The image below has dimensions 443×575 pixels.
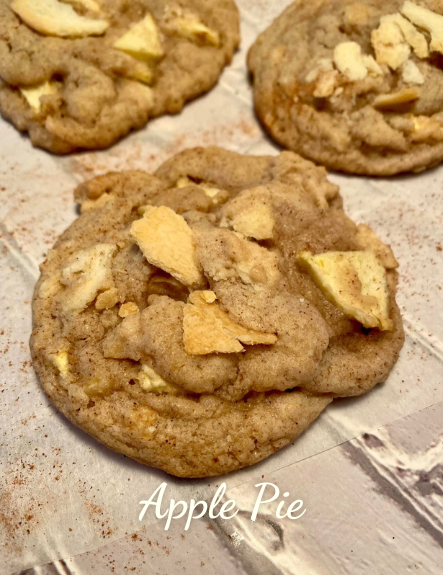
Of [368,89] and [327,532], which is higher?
[368,89]

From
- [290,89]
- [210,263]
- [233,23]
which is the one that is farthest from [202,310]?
[233,23]

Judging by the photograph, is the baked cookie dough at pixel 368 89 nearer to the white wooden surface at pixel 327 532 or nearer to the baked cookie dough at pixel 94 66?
the baked cookie dough at pixel 94 66

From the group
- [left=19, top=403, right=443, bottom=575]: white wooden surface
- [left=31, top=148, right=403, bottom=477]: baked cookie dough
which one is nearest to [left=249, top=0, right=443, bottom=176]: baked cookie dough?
[left=31, top=148, right=403, bottom=477]: baked cookie dough

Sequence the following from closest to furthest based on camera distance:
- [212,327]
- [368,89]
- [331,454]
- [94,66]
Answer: [212,327] → [331,454] → [368,89] → [94,66]

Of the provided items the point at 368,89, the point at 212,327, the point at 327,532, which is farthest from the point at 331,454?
the point at 368,89

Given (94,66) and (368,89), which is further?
(94,66)

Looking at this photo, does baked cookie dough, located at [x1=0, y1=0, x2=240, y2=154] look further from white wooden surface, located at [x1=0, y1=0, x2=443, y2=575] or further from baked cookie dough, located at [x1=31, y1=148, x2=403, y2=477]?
baked cookie dough, located at [x1=31, y1=148, x2=403, y2=477]

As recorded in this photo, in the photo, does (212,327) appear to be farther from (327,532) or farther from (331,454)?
(327,532)
